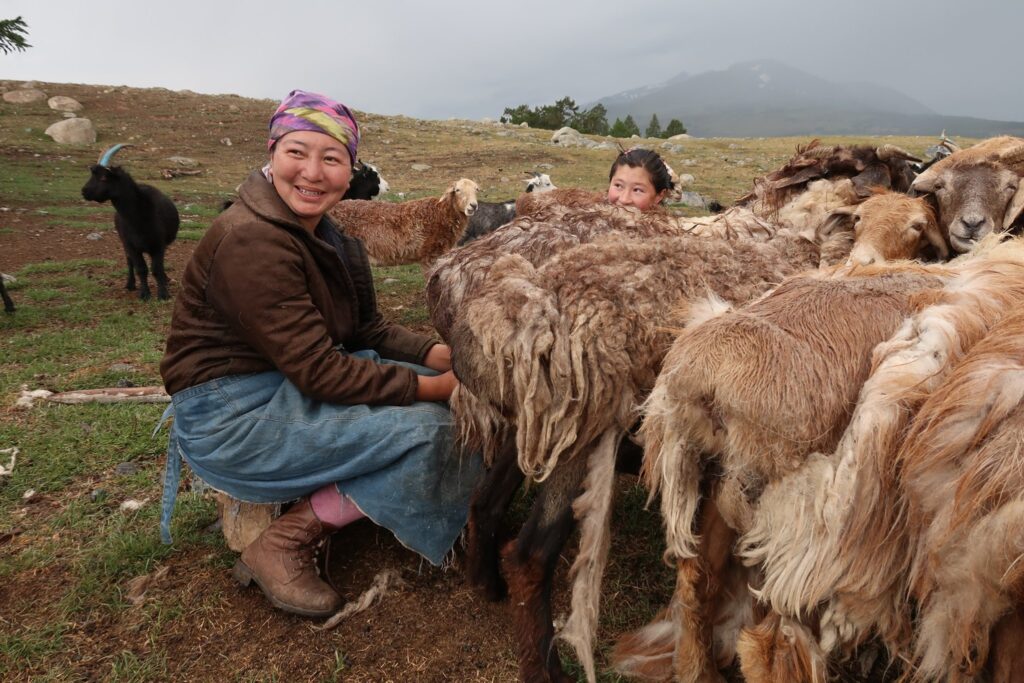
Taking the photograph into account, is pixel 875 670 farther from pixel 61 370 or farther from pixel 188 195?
pixel 188 195

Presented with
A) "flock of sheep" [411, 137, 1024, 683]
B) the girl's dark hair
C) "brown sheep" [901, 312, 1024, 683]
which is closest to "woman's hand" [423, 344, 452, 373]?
"flock of sheep" [411, 137, 1024, 683]

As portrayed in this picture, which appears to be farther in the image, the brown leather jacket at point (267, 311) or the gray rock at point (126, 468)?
the gray rock at point (126, 468)

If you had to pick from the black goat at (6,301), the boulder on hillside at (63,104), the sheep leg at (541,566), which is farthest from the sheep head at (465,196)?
the boulder on hillside at (63,104)

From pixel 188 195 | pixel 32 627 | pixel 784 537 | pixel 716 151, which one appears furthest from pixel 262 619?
pixel 716 151

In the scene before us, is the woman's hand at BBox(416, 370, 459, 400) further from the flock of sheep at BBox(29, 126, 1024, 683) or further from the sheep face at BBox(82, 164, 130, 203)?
the sheep face at BBox(82, 164, 130, 203)

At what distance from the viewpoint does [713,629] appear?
1.95m

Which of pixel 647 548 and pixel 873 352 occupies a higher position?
pixel 873 352

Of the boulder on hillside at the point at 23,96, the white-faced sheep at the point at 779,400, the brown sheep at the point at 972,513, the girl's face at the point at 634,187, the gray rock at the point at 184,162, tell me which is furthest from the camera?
the boulder on hillside at the point at 23,96

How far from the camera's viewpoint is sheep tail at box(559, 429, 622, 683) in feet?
6.46

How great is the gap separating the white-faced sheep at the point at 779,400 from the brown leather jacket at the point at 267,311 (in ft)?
4.03

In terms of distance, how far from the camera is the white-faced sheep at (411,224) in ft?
28.1

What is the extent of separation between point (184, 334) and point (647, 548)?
222 centimetres

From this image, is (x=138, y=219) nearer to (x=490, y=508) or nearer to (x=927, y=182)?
(x=490, y=508)

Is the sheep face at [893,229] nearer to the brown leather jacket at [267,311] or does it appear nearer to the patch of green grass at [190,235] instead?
the brown leather jacket at [267,311]
